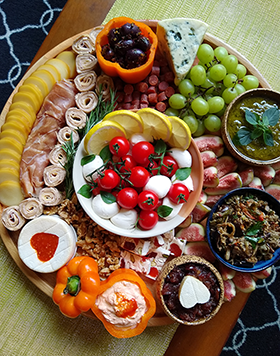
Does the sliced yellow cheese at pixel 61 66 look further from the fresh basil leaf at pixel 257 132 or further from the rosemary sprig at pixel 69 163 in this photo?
the fresh basil leaf at pixel 257 132

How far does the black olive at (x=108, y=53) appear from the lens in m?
1.50

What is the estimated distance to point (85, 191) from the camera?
145 cm

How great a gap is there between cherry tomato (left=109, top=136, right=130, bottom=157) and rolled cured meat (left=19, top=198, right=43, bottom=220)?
48 centimetres

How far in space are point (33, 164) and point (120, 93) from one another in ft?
1.97

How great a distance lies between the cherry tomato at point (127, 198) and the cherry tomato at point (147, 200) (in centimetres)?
3

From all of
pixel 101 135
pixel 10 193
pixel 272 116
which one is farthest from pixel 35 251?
pixel 272 116

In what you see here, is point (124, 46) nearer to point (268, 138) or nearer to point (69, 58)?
point (69, 58)

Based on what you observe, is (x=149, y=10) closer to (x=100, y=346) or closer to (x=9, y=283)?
(x=9, y=283)

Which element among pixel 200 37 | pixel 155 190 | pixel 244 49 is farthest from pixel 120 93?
pixel 244 49

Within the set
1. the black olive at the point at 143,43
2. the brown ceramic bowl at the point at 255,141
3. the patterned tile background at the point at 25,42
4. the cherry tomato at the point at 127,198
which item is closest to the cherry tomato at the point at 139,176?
the cherry tomato at the point at 127,198

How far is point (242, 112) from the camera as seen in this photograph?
1571 millimetres

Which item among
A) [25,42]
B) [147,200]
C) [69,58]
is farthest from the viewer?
[25,42]

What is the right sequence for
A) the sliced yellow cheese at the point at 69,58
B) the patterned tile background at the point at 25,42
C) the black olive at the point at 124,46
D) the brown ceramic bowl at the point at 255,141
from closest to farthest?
the black olive at the point at 124,46 < the brown ceramic bowl at the point at 255,141 < the sliced yellow cheese at the point at 69,58 < the patterned tile background at the point at 25,42

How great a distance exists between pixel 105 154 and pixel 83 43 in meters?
0.64
